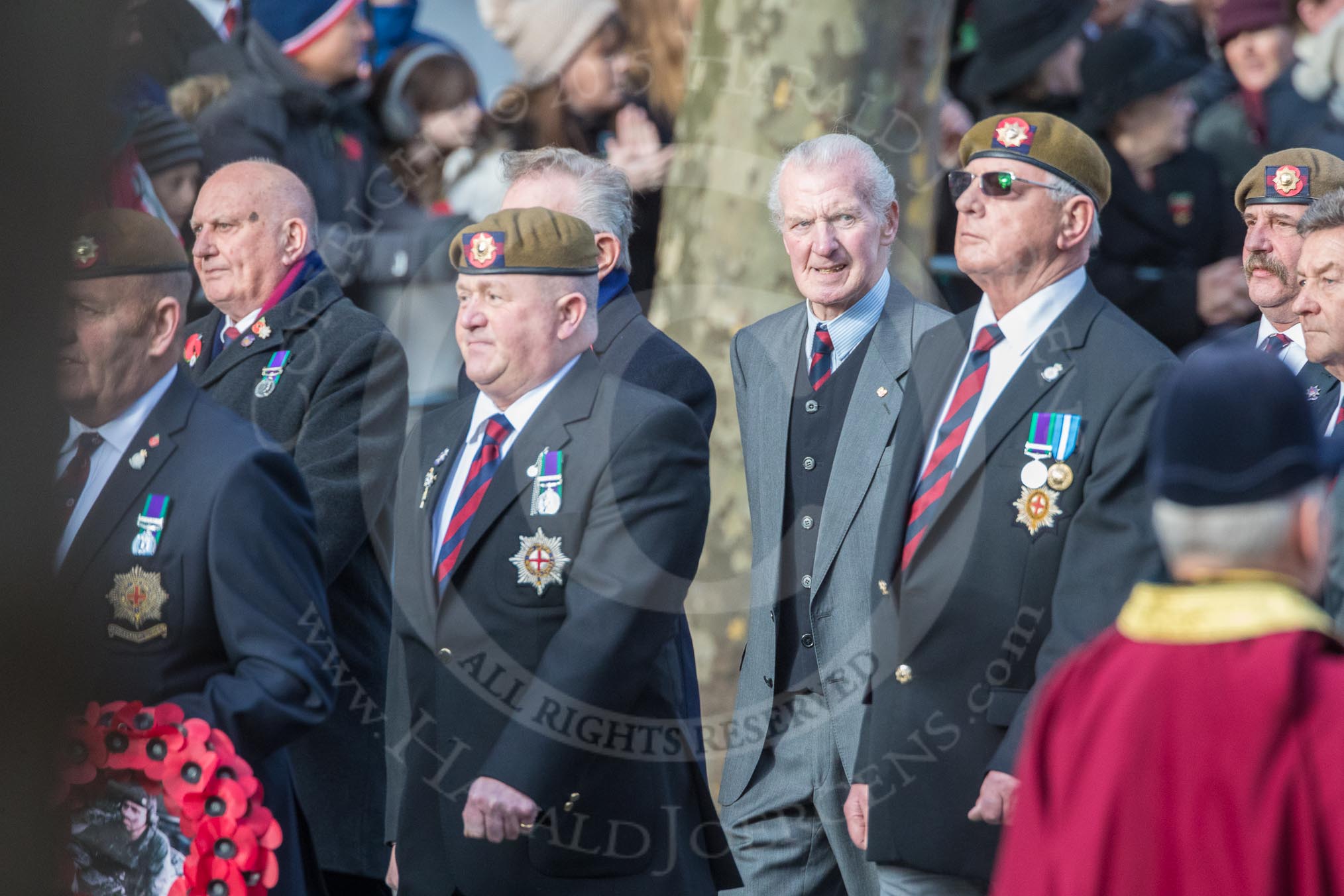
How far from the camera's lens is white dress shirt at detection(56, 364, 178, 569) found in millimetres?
4277

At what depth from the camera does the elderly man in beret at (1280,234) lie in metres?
5.16

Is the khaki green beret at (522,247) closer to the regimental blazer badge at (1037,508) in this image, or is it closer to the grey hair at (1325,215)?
the regimental blazer badge at (1037,508)

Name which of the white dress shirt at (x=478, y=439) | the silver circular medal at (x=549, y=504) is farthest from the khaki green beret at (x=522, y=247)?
the silver circular medal at (x=549, y=504)

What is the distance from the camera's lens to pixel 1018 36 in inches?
298

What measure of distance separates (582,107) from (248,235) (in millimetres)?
2371

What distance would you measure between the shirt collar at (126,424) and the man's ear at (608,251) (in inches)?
58.1

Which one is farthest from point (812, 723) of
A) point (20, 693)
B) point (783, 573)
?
point (20, 693)

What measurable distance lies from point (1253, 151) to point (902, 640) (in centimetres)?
419

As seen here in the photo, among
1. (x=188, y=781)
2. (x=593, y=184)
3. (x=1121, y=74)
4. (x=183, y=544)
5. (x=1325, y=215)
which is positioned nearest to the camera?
(x=188, y=781)

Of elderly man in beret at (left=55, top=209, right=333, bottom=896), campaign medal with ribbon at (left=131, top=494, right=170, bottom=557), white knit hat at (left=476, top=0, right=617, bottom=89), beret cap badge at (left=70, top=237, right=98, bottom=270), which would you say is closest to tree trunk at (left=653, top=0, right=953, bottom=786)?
white knit hat at (left=476, top=0, right=617, bottom=89)

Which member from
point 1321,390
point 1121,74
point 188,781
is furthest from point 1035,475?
point 1121,74

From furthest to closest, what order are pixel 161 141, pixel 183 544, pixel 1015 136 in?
pixel 161 141 → pixel 1015 136 → pixel 183 544

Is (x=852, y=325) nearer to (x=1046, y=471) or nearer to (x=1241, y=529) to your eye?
(x=1046, y=471)

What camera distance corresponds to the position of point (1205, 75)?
8.23 m
